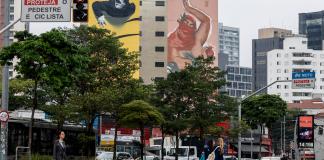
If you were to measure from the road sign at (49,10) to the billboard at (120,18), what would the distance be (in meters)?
95.9

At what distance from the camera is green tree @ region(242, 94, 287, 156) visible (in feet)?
293

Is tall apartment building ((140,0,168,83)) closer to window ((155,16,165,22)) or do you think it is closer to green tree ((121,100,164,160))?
window ((155,16,165,22))

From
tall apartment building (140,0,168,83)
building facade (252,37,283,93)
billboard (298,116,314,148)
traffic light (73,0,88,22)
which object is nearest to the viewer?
traffic light (73,0,88,22)

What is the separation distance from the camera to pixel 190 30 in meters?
138

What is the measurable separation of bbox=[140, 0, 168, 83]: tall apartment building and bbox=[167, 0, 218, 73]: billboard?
3816mm

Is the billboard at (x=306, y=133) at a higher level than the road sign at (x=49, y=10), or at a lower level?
lower

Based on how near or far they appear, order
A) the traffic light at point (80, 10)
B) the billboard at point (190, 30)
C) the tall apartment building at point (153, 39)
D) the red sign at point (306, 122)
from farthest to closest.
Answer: the billboard at point (190, 30)
the tall apartment building at point (153, 39)
the red sign at point (306, 122)
the traffic light at point (80, 10)

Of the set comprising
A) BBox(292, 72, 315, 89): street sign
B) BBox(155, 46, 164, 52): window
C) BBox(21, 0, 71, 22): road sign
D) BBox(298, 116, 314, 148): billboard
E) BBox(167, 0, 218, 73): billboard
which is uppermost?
BBox(167, 0, 218, 73): billboard

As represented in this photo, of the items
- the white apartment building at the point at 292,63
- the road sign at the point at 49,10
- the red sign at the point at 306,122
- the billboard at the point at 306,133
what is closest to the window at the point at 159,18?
the white apartment building at the point at 292,63

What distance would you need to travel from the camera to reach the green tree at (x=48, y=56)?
2919 centimetres

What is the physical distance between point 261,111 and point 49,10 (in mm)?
69329

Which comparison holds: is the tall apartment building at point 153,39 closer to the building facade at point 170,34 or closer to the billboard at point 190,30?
the building facade at point 170,34

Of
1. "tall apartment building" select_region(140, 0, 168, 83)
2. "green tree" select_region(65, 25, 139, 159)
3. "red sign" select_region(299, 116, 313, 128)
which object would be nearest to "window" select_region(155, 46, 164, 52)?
"tall apartment building" select_region(140, 0, 168, 83)

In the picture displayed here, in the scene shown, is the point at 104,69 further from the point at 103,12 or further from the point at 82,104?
the point at 103,12
